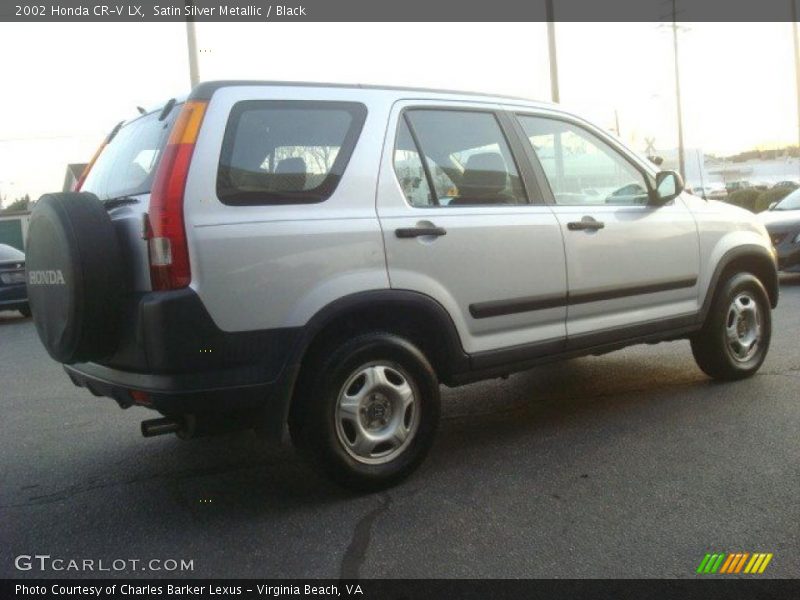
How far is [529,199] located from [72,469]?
294cm

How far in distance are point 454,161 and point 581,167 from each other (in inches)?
40.8

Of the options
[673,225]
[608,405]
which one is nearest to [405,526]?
[608,405]

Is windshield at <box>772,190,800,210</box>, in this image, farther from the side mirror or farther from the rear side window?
the rear side window

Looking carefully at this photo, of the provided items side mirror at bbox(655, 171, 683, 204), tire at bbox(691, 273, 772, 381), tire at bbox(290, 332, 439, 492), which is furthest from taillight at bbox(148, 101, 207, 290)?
tire at bbox(691, 273, 772, 381)

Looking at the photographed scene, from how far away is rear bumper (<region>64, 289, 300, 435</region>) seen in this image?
3.04 meters

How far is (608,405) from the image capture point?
5.02 metres

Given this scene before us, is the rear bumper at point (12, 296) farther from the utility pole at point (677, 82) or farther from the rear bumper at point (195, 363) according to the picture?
the utility pole at point (677, 82)

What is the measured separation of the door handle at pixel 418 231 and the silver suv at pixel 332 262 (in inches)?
0.4

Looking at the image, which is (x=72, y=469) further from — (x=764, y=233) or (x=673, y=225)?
(x=764, y=233)

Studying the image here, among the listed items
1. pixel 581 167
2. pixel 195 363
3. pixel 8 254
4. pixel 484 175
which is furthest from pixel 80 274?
pixel 8 254

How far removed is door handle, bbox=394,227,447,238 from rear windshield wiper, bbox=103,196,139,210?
3.88 feet

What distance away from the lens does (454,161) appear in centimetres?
400

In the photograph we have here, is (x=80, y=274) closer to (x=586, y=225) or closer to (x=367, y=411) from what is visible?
(x=367, y=411)

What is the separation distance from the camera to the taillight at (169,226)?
306cm
